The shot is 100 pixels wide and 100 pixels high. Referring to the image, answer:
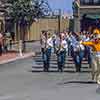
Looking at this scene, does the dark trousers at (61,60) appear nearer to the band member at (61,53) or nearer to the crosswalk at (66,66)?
the band member at (61,53)

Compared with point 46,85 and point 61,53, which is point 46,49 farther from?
point 46,85

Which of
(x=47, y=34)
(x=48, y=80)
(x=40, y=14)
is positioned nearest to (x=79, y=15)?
(x=40, y=14)

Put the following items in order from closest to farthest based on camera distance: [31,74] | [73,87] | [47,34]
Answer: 1. [73,87]
2. [31,74]
3. [47,34]

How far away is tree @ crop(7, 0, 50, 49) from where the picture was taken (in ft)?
139

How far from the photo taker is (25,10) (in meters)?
42.4

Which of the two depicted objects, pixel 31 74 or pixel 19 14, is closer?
pixel 31 74

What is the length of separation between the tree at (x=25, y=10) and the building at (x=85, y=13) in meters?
21.9

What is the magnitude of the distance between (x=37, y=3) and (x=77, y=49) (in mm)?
19360

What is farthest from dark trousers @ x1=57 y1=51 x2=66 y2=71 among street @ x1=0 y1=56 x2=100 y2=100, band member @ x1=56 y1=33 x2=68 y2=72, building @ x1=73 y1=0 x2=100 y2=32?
building @ x1=73 y1=0 x2=100 y2=32

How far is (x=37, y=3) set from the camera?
43.2 metres

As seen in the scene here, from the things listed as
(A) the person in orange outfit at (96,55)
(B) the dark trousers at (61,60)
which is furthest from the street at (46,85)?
(A) the person in orange outfit at (96,55)

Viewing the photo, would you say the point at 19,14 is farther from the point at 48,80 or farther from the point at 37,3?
→ the point at 48,80

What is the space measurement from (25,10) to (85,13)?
2476 cm

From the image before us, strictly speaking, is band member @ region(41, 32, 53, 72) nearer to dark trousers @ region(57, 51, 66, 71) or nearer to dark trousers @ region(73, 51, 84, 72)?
dark trousers @ region(57, 51, 66, 71)
